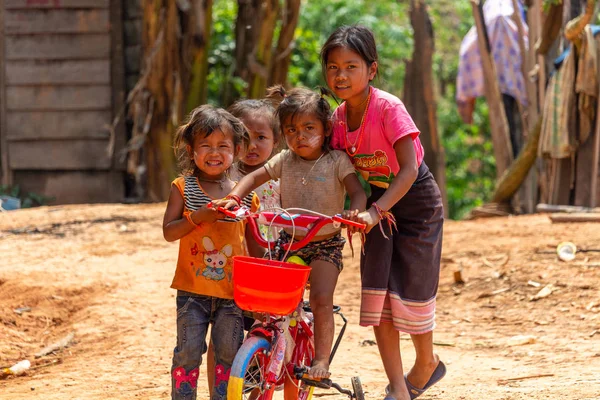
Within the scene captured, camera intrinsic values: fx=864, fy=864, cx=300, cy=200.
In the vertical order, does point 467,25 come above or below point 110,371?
above

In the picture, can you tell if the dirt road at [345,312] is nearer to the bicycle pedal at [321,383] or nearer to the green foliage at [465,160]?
the bicycle pedal at [321,383]

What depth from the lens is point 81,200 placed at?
11445mm

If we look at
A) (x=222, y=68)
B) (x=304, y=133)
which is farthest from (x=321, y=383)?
(x=222, y=68)

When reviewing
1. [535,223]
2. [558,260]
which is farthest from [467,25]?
[558,260]

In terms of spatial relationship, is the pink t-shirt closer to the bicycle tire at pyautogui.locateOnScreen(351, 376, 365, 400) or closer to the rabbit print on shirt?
the rabbit print on shirt

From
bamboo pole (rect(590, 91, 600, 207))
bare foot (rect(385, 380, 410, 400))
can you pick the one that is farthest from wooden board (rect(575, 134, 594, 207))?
bare foot (rect(385, 380, 410, 400))

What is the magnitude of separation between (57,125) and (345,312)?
662 centimetres

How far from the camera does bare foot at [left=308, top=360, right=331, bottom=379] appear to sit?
3.33 m

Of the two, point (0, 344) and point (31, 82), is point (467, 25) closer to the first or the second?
point (31, 82)

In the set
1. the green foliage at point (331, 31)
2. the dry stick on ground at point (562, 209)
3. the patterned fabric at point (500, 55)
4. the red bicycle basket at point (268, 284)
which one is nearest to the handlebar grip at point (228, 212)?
the red bicycle basket at point (268, 284)

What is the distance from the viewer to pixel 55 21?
1130cm

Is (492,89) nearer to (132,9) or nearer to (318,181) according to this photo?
(132,9)

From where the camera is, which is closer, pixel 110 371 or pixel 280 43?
pixel 110 371

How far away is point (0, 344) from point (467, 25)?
13.2m
